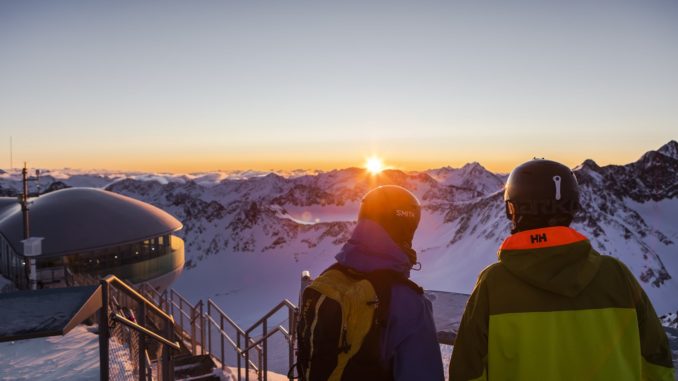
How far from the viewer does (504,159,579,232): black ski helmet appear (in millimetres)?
2646

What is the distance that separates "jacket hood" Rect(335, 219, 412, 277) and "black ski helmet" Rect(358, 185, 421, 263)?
0.22ft

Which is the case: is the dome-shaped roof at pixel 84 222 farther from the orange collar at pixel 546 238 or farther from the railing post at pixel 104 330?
the orange collar at pixel 546 238

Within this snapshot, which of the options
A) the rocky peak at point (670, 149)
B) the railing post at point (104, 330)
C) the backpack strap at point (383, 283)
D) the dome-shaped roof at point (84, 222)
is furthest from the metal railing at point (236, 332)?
the rocky peak at point (670, 149)

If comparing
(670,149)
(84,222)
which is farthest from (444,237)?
(670,149)

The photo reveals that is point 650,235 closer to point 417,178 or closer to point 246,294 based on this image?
point 246,294

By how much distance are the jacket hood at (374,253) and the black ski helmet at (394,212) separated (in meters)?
0.07

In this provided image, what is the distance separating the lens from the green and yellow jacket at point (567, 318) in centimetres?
229

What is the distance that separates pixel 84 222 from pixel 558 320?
772 inches

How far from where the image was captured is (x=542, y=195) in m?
2.66

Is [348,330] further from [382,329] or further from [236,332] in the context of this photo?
[236,332]

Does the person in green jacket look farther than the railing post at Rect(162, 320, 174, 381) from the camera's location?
No

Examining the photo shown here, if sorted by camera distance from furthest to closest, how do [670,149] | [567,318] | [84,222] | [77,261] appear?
[670,149], [84,222], [77,261], [567,318]

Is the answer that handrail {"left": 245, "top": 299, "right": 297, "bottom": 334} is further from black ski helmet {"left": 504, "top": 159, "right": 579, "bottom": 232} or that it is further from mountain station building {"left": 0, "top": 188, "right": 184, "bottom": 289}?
mountain station building {"left": 0, "top": 188, "right": 184, "bottom": 289}

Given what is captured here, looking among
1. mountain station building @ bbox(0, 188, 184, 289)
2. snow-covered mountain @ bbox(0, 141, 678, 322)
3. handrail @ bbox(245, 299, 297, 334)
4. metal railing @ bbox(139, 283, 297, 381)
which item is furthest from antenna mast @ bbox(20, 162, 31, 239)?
snow-covered mountain @ bbox(0, 141, 678, 322)
